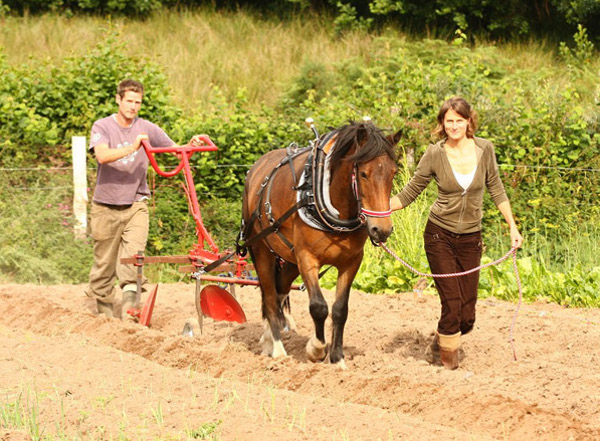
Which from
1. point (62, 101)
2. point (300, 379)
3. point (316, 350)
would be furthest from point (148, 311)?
point (62, 101)

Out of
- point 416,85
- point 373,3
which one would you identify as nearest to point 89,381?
point 416,85

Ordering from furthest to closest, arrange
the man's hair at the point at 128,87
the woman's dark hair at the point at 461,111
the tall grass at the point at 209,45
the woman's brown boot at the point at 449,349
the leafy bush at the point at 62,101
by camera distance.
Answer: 1. the tall grass at the point at 209,45
2. the leafy bush at the point at 62,101
3. the man's hair at the point at 128,87
4. the woman's brown boot at the point at 449,349
5. the woman's dark hair at the point at 461,111

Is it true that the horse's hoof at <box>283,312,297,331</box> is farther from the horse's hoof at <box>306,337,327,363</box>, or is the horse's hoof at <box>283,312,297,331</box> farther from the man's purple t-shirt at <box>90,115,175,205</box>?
the man's purple t-shirt at <box>90,115,175,205</box>

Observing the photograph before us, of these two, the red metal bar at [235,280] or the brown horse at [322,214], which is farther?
the red metal bar at [235,280]

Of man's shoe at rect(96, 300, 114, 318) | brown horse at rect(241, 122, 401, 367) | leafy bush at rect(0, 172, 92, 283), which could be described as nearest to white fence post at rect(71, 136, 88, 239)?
leafy bush at rect(0, 172, 92, 283)

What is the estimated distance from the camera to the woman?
6.43m

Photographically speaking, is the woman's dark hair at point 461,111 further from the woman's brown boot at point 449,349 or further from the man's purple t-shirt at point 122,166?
the man's purple t-shirt at point 122,166

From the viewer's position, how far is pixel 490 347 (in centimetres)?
733

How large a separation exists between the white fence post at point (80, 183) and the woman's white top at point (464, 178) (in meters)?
6.55

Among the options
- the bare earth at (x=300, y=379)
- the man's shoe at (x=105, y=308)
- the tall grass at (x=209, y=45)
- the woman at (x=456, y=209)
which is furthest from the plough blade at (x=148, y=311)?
the tall grass at (x=209, y=45)

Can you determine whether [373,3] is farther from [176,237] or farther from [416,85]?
[176,237]

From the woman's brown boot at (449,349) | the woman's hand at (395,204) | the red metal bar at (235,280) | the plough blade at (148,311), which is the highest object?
the woman's hand at (395,204)

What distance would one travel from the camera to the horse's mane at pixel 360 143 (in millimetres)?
5984

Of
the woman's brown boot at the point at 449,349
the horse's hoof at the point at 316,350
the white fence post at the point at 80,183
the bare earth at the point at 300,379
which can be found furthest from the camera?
the white fence post at the point at 80,183
